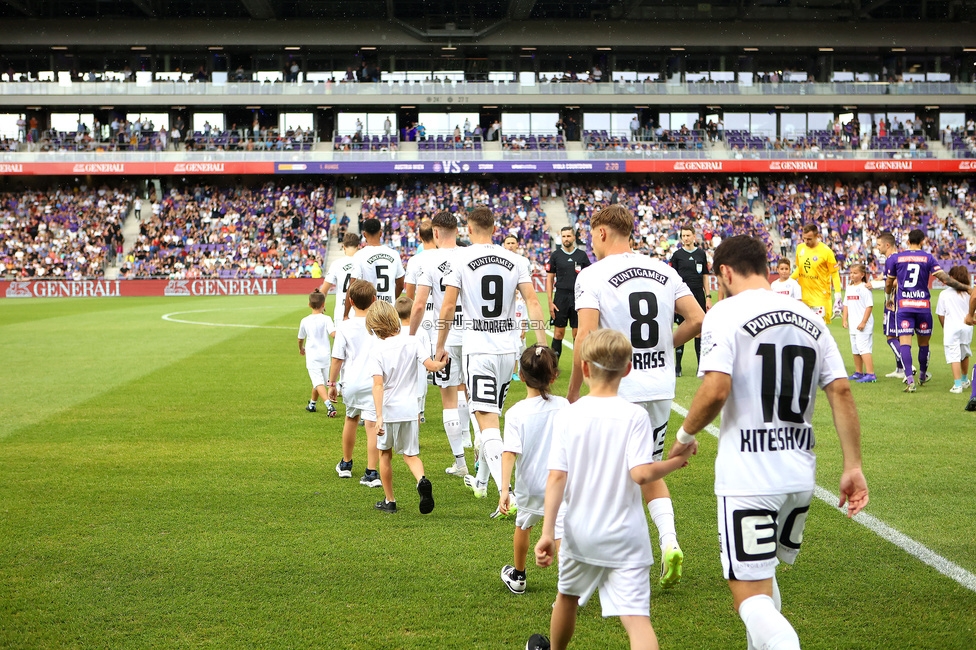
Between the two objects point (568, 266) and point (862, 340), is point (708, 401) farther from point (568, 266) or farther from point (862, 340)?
point (862, 340)

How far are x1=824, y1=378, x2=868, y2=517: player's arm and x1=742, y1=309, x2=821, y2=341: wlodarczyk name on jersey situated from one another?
1.05ft

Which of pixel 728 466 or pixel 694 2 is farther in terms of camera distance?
pixel 694 2

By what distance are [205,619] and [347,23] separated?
57009 millimetres

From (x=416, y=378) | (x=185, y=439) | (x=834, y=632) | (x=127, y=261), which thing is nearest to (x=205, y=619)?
(x=416, y=378)

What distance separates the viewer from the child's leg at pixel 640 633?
143 inches

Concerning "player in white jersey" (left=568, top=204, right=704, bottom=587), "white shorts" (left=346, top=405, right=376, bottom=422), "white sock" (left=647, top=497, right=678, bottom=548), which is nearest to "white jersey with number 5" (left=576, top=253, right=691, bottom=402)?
"player in white jersey" (left=568, top=204, right=704, bottom=587)

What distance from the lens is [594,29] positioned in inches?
2267

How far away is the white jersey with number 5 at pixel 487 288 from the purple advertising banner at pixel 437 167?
153 ft

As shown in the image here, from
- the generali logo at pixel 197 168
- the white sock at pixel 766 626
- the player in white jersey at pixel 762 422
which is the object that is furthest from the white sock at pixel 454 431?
the generali logo at pixel 197 168

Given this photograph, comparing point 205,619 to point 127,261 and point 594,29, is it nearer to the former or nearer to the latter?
point 127,261

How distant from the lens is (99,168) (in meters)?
52.4

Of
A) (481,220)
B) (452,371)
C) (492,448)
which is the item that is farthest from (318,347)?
(492,448)

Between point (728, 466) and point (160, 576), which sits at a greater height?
point (728, 466)

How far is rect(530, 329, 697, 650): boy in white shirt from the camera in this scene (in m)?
3.74
